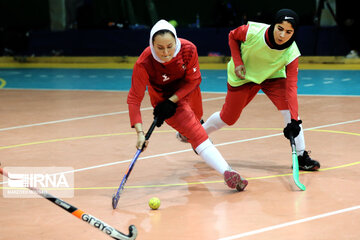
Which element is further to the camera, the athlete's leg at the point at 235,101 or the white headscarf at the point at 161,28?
the athlete's leg at the point at 235,101

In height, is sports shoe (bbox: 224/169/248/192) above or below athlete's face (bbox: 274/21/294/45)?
below

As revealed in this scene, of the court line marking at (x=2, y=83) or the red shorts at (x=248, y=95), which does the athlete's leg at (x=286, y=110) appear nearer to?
the red shorts at (x=248, y=95)

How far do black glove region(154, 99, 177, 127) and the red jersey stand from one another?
143 millimetres

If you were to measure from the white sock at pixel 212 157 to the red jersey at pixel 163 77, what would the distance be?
456 mm

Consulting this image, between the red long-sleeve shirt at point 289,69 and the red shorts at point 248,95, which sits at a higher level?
the red long-sleeve shirt at point 289,69

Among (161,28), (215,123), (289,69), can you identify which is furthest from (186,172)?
A: (161,28)

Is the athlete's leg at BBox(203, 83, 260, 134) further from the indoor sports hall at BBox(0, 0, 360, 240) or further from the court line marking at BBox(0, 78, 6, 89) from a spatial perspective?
the court line marking at BBox(0, 78, 6, 89)

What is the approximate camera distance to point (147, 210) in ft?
15.9

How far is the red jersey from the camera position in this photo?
5223mm

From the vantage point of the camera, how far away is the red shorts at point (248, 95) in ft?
19.8

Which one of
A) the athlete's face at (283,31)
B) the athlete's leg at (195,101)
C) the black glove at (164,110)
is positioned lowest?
the athlete's leg at (195,101)

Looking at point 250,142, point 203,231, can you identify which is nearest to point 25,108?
point 250,142

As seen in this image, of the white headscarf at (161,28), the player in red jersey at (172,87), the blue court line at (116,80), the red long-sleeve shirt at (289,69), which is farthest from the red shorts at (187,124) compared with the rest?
the blue court line at (116,80)

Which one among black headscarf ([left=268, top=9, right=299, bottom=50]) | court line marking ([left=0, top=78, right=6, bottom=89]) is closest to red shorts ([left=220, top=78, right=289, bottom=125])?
black headscarf ([left=268, top=9, right=299, bottom=50])
